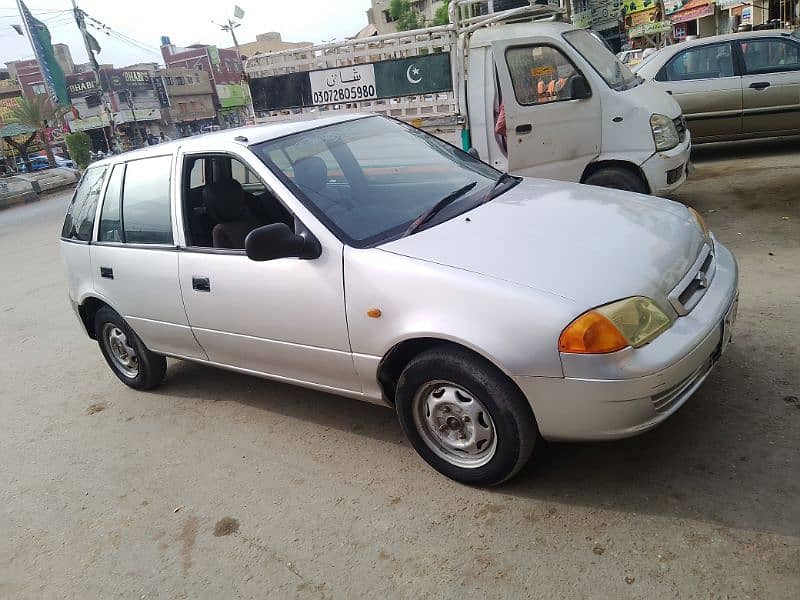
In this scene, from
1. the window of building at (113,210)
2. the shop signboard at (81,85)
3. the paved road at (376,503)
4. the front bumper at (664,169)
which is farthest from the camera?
the shop signboard at (81,85)

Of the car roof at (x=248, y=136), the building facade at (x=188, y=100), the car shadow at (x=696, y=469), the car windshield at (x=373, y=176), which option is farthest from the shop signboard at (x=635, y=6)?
the building facade at (x=188, y=100)

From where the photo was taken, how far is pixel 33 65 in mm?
69125

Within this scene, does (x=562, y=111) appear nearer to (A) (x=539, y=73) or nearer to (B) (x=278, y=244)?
(A) (x=539, y=73)

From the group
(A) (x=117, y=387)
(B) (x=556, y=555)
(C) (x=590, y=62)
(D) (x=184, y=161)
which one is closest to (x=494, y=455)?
(B) (x=556, y=555)

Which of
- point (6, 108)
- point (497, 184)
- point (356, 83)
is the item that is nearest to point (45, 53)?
point (6, 108)

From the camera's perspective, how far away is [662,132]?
6070 mm

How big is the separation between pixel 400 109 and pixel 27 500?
5899mm

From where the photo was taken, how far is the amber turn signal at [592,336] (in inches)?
94.4

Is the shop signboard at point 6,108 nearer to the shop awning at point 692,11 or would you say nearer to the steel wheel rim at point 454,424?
the shop awning at point 692,11

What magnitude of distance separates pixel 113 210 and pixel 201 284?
1.17m

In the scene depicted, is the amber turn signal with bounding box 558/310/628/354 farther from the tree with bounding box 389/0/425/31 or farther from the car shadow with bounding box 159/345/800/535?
the tree with bounding box 389/0/425/31

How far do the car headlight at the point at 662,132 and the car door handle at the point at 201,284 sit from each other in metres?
4.48

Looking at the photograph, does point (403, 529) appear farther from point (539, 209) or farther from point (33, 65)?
point (33, 65)

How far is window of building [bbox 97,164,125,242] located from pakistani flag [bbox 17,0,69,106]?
35.7m
